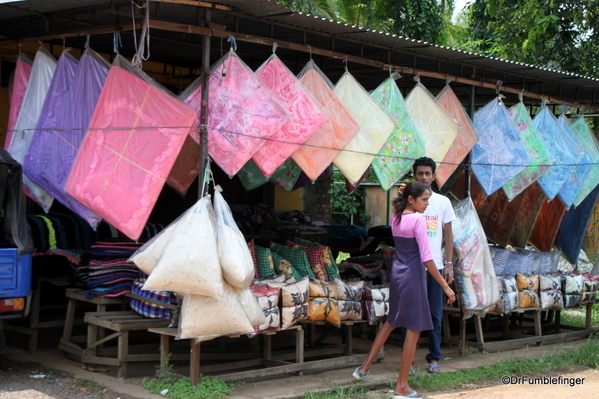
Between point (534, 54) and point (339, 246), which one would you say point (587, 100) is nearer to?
point (534, 54)

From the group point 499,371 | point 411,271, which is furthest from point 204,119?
point 499,371

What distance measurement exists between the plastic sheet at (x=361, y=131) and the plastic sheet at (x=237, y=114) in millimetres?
878

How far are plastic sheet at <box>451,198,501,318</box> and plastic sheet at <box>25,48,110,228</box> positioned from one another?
3.63 meters

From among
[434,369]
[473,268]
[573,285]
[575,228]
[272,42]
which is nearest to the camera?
[272,42]

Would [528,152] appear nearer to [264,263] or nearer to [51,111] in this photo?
[264,263]

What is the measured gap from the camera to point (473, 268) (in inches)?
275

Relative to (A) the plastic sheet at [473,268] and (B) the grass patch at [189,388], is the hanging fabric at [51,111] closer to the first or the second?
(B) the grass patch at [189,388]

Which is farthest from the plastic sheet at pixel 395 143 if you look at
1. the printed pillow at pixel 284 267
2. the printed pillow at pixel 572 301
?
the printed pillow at pixel 572 301

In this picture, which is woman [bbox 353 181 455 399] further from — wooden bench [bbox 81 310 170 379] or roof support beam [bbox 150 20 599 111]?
wooden bench [bbox 81 310 170 379]

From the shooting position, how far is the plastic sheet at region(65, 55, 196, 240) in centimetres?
515

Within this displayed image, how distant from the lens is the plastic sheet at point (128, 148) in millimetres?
5152

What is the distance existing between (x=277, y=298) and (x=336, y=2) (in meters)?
15.9

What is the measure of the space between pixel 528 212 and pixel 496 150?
80.3 inches

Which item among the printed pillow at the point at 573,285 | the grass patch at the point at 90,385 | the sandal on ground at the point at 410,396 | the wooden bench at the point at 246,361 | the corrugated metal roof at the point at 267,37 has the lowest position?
the sandal on ground at the point at 410,396
